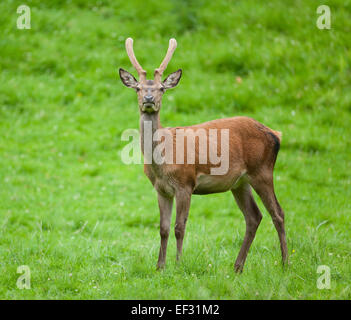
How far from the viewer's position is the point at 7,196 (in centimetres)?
954

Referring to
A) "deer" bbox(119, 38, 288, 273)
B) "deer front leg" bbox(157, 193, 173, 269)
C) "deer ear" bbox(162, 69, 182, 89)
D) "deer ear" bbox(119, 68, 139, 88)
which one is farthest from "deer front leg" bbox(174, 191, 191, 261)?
"deer ear" bbox(119, 68, 139, 88)

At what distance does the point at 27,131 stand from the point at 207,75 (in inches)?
171

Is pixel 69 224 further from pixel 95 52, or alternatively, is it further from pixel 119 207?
pixel 95 52

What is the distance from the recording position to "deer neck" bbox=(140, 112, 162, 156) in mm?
5957

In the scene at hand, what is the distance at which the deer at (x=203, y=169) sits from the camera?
598cm

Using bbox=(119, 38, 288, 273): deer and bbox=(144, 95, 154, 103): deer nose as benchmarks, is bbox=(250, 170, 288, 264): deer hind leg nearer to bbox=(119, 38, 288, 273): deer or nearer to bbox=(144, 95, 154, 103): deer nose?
bbox=(119, 38, 288, 273): deer

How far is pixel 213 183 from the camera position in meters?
6.18

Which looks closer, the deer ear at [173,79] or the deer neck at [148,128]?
the deer neck at [148,128]

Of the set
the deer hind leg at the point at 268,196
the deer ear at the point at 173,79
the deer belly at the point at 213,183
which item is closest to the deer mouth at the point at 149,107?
the deer ear at the point at 173,79

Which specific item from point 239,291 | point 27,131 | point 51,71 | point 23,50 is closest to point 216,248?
point 239,291

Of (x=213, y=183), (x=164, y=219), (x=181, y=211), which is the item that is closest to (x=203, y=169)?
(x=213, y=183)

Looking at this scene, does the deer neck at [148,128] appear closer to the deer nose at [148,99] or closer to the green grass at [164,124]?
the deer nose at [148,99]

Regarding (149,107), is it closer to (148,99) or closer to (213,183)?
(148,99)

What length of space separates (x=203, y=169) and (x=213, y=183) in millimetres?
192
